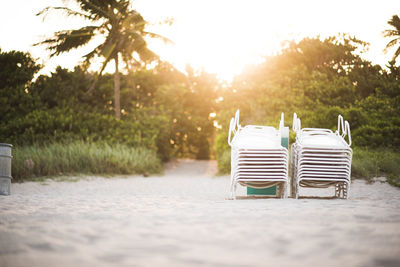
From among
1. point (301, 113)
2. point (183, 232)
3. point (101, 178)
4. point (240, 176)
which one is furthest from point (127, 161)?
point (183, 232)

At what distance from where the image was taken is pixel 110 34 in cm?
1880

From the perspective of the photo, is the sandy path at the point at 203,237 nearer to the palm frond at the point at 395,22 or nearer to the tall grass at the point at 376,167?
the tall grass at the point at 376,167

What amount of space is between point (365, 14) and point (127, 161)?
33.7 feet

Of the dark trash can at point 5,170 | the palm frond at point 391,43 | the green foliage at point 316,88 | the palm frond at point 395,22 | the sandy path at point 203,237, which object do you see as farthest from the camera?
the palm frond at point 391,43

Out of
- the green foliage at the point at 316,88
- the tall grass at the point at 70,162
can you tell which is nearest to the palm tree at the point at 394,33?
the green foliage at the point at 316,88

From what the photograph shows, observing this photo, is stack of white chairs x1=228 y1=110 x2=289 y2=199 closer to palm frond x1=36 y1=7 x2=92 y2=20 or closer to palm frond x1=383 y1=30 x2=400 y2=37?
palm frond x1=36 y1=7 x2=92 y2=20

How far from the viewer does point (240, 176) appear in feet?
16.9

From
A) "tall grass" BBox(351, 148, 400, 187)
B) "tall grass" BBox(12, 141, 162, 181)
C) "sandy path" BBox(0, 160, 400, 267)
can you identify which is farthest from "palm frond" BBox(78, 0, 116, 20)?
"sandy path" BBox(0, 160, 400, 267)

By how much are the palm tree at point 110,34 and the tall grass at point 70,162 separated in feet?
20.8

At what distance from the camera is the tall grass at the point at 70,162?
32.1ft

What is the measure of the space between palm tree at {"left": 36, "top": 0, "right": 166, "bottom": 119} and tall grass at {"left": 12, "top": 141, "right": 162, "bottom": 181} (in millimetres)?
6347

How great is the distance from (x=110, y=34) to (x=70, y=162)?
10.4 metres

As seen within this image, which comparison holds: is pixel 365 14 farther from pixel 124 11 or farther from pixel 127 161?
pixel 124 11

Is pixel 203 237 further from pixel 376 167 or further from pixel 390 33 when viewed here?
pixel 390 33
